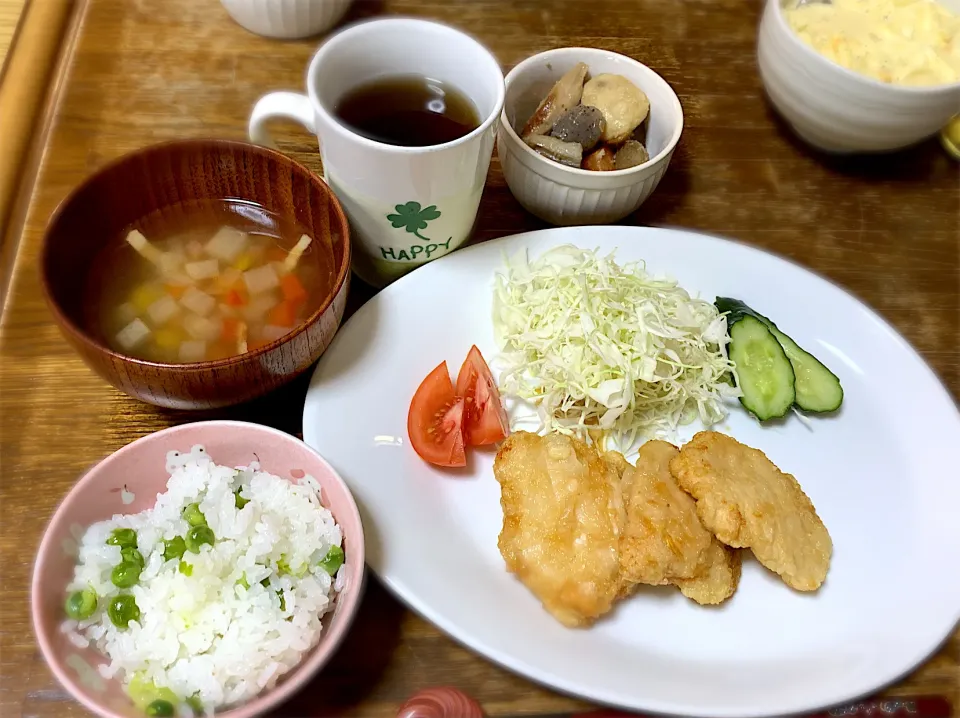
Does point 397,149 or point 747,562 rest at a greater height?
point 397,149

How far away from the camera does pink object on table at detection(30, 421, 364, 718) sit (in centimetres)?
128

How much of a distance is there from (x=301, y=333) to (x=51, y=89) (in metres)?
1.59

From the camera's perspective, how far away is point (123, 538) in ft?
4.78

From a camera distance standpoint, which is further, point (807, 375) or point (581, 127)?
point (581, 127)

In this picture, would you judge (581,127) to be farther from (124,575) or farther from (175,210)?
(124,575)

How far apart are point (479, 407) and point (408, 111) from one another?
0.81 meters

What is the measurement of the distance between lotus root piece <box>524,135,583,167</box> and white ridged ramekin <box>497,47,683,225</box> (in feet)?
0.12

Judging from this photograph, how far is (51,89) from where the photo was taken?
246cm

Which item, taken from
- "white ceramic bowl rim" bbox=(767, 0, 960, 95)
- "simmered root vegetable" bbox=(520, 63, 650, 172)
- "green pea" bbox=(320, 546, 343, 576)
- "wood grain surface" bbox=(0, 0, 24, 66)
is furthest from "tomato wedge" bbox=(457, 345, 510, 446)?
"wood grain surface" bbox=(0, 0, 24, 66)

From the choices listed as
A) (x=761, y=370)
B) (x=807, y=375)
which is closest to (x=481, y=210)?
(x=761, y=370)

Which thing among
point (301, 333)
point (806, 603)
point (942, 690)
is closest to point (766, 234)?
point (806, 603)

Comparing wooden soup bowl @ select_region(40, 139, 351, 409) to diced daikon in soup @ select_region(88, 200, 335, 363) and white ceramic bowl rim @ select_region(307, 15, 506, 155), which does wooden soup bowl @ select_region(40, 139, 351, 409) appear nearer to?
diced daikon in soup @ select_region(88, 200, 335, 363)

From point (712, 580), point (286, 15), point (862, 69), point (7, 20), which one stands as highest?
point (862, 69)

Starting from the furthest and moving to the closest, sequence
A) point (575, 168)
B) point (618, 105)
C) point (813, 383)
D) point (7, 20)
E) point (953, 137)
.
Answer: point (953, 137), point (7, 20), point (618, 105), point (575, 168), point (813, 383)
